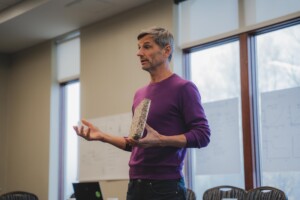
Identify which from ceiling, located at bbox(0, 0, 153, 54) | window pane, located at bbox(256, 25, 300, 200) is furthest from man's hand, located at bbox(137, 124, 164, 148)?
ceiling, located at bbox(0, 0, 153, 54)

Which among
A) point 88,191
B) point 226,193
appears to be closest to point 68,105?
point 88,191

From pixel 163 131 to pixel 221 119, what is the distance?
2713 mm

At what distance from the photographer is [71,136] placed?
6.33 m

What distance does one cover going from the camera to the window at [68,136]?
6.21m

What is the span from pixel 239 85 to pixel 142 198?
2824mm

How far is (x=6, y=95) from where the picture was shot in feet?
23.7

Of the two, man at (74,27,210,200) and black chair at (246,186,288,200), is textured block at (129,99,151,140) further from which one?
black chair at (246,186,288,200)

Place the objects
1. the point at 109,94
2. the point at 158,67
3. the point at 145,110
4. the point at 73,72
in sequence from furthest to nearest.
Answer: the point at 73,72, the point at 109,94, the point at 158,67, the point at 145,110

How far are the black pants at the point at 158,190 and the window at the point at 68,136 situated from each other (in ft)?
14.8

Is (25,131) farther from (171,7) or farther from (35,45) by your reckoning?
(171,7)

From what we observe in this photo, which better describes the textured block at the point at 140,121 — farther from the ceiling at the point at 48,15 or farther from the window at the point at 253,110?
the ceiling at the point at 48,15

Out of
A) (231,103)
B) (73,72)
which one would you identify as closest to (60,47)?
(73,72)

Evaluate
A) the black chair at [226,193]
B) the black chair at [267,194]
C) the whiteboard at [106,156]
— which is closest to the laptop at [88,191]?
the black chair at [226,193]

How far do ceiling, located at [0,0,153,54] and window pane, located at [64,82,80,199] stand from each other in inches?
32.2
